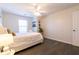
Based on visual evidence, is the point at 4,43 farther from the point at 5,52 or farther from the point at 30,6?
the point at 30,6

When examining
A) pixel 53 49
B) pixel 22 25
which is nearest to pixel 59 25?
pixel 53 49

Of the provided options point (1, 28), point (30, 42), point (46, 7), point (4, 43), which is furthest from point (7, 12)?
point (30, 42)

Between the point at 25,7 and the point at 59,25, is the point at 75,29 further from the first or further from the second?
the point at 25,7

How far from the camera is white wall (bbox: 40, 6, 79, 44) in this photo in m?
1.57

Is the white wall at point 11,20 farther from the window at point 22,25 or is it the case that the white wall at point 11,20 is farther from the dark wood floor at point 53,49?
the dark wood floor at point 53,49

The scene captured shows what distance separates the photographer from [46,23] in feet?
5.64

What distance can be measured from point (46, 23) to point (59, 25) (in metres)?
0.29

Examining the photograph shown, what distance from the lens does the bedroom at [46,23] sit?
1.35 meters

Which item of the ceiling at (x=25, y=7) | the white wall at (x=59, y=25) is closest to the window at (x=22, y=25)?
the ceiling at (x=25, y=7)

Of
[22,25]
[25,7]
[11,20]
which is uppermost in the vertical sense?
[25,7]

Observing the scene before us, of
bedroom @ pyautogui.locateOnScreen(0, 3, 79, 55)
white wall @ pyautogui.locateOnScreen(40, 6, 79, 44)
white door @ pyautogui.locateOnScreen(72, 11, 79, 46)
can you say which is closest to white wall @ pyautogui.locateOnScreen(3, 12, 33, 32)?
bedroom @ pyautogui.locateOnScreen(0, 3, 79, 55)

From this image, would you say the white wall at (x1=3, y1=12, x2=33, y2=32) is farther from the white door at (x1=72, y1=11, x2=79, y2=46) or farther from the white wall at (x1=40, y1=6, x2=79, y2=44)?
the white door at (x1=72, y1=11, x2=79, y2=46)

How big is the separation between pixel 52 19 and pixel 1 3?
1.04 meters

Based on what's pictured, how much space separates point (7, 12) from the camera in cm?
134
